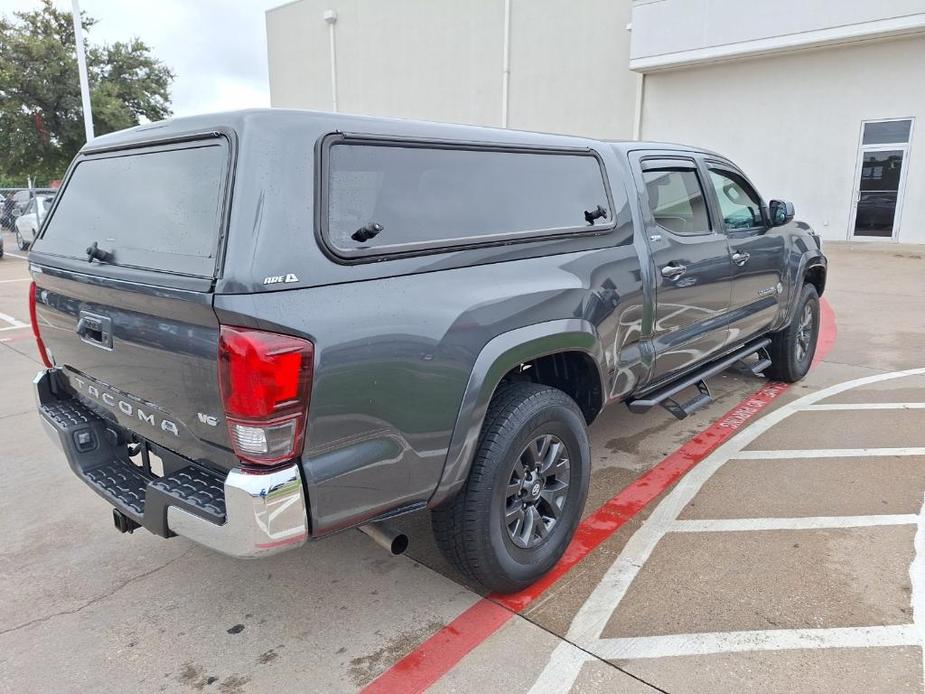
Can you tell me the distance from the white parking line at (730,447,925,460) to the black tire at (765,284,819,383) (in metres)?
1.37

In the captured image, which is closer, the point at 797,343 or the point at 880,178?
the point at 797,343

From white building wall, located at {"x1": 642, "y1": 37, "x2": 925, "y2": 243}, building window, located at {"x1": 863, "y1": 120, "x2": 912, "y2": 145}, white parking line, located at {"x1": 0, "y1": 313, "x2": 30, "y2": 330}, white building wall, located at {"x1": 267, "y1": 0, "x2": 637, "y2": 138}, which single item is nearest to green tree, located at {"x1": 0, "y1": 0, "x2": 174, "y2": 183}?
white building wall, located at {"x1": 267, "y1": 0, "x2": 637, "y2": 138}

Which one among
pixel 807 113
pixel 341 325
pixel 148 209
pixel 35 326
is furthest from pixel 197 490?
pixel 807 113

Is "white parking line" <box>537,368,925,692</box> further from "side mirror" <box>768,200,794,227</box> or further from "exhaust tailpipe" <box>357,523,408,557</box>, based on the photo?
"side mirror" <box>768,200,794,227</box>

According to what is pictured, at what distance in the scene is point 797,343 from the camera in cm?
563

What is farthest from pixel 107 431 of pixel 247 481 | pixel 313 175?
pixel 313 175

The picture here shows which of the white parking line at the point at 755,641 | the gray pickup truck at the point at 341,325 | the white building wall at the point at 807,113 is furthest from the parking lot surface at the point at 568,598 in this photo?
the white building wall at the point at 807,113

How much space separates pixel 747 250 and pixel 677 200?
0.82m

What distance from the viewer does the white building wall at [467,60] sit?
20.3m

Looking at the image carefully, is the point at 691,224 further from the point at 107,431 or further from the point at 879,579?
the point at 107,431

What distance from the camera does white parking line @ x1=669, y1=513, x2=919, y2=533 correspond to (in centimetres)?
332

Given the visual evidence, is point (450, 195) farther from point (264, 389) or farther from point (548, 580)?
point (548, 580)

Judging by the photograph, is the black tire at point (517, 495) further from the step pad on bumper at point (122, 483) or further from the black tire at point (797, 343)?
the black tire at point (797, 343)

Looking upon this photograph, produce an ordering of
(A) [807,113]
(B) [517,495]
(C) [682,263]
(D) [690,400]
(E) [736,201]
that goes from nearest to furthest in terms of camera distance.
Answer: (B) [517,495], (C) [682,263], (D) [690,400], (E) [736,201], (A) [807,113]
